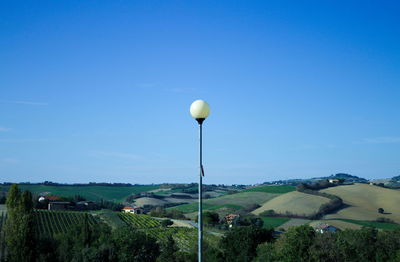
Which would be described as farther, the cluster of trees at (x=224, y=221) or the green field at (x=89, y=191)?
the green field at (x=89, y=191)

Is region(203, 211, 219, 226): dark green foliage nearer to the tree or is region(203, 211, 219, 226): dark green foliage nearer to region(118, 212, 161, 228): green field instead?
region(118, 212, 161, 228): green field

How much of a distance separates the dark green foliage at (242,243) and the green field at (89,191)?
108m

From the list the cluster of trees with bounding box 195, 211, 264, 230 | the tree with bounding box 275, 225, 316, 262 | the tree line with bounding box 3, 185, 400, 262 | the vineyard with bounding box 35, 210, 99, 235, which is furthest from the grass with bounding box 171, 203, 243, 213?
the tree with bounding box 275, 225, 316, 262

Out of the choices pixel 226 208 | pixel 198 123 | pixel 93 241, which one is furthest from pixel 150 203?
pixel 198 123

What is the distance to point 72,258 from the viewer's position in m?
49.2

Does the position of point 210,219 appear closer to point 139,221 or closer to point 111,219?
point 139,221

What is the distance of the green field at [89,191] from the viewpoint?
159 m

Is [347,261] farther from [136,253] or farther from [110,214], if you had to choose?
[110,214]

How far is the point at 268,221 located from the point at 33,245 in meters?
70.2

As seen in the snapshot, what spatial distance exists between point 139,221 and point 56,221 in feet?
61.9

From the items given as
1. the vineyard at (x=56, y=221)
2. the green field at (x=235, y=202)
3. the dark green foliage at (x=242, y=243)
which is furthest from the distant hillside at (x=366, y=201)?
the vineyard at (x=56, y=221)

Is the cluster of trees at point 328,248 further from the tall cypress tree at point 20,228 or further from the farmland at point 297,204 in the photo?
the farmland at point 297,204

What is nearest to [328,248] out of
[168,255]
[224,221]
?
[168,255]

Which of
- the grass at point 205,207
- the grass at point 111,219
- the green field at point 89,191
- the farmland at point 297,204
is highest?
the green field at point 89,191
